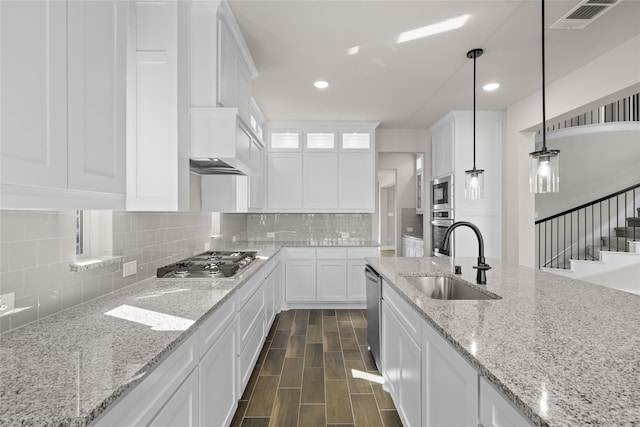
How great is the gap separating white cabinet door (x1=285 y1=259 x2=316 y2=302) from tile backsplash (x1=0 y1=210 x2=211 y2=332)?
250cm

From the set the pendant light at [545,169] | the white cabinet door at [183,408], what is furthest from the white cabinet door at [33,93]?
the pendant light at [545,169]

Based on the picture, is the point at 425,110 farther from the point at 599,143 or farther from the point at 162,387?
the point at 162,387

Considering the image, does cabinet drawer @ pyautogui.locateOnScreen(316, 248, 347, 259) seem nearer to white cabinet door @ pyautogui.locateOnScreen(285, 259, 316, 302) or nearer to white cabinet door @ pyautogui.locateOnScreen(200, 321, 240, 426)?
white cabinet door @ pyautogui.locateOnScreen(285, 259, 316, 302)

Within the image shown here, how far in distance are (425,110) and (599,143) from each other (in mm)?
3989

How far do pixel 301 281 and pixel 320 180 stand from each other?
1.52m

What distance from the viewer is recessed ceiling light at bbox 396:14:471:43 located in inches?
95.0

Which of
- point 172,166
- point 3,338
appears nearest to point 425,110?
point 172,166

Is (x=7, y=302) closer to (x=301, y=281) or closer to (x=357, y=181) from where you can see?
(x=301, y=281)

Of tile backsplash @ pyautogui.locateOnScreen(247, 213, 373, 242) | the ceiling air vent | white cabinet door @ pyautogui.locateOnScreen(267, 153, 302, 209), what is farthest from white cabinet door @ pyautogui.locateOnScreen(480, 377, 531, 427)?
tile backsplash @ pyautogui.locateOnScreen(247, 213, 373, 242)

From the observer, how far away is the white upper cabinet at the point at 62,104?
3.00 feet

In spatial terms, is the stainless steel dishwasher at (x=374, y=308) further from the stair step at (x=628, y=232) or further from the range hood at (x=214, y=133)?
the stair step at (x=628, y=232)

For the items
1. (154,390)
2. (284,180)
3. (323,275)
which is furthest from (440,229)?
(154,390)

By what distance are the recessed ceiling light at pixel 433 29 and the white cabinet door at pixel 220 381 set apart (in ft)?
8.12

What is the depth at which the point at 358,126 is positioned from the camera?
5.01m
